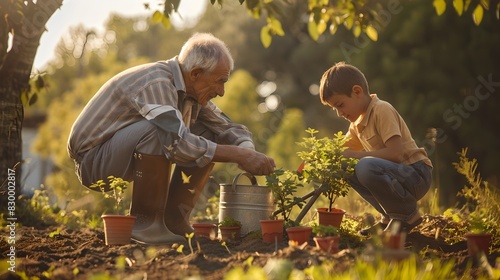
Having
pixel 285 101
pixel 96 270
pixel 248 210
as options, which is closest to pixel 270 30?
pixel 248 210

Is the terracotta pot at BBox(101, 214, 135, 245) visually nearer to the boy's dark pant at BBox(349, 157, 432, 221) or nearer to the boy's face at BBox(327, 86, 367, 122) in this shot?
the boy's dark pant at BBox(349, 157, 432, 221)

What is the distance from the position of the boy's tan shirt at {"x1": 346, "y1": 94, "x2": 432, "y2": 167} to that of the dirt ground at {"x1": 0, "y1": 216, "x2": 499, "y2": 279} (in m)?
0.52

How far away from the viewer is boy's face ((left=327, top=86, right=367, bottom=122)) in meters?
4.00

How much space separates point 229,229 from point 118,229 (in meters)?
0.72

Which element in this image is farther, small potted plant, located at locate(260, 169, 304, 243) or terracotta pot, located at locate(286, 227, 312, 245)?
small potted plant, located at locate(260, 169, 304, 243)

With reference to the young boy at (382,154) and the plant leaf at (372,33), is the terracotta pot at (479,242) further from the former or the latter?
the plant leaf at (372,33)

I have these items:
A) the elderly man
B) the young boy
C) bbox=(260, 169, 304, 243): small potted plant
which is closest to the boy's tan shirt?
the young boy

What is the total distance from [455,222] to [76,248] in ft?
8.34

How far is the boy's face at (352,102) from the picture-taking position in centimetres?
400

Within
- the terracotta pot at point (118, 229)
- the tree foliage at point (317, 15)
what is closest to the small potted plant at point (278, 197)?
the terracotta pot at point (118, 229)

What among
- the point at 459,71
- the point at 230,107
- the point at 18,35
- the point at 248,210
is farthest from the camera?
the point at 230,107

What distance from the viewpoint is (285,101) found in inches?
862

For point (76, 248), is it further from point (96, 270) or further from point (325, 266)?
point (325, 266)

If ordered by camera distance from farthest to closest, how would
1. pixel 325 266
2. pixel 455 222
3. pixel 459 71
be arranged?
pixel 459 71 → pixel 455 222 → pixel 325 266
